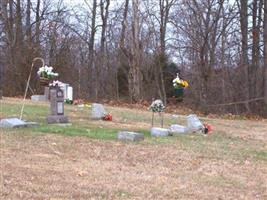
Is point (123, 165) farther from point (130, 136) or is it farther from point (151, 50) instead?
point (151, 50)

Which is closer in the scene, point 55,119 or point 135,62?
point 55,119

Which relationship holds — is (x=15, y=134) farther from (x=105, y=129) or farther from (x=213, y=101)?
(x=213, y=101)

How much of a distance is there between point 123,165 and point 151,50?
24.9m

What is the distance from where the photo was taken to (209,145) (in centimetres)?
1088

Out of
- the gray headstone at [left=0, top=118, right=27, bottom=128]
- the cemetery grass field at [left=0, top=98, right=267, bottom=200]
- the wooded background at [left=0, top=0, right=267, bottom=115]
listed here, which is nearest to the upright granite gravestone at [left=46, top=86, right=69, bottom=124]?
the cemetery grass field at [left=0, top=98, right=267, bottom=200]

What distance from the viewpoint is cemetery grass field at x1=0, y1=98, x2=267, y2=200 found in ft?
21.8

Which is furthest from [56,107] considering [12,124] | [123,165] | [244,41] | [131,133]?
[244,41]

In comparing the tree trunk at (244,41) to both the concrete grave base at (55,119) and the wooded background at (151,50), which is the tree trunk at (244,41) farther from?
the concrete grave base at (55,119)

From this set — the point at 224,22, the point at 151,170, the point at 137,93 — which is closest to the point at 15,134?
the point at 151,170

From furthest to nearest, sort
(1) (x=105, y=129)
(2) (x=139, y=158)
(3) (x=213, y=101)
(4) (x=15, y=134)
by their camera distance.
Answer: (3) (x=213, y=101) < (1) (x=105, y=129) < (4) (x=15, y=134) < (2) (x=139, y=158)

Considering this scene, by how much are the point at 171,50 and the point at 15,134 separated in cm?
2527

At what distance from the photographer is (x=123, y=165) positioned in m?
8.38

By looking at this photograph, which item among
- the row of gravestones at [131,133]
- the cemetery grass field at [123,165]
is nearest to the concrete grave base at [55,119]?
the cemetery grass field at [123,165]

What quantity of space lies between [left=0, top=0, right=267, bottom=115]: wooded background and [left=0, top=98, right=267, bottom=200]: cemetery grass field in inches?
507
